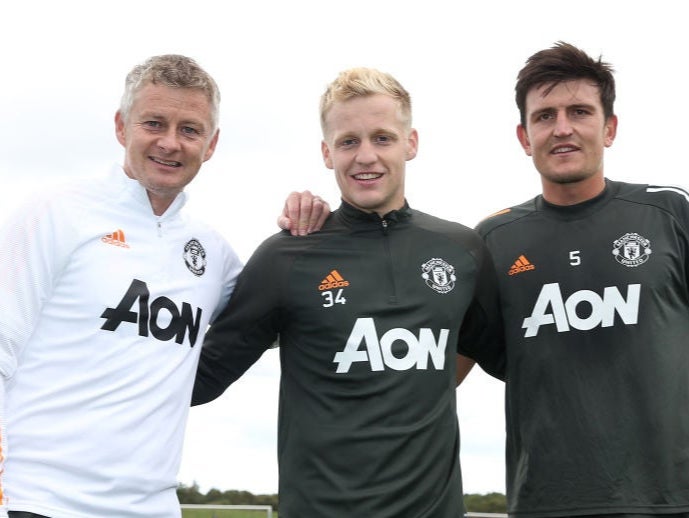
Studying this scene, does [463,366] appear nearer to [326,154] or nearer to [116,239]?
[326,154]

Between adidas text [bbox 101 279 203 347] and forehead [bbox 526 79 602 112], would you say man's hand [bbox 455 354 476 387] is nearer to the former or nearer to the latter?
forehead [bbox 526 79 602 112]

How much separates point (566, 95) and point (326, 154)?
1375 mm

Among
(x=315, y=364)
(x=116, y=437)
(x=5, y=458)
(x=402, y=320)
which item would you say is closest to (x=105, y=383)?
(x=116, y=437)

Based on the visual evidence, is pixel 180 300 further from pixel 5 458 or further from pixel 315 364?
pixel 5 458

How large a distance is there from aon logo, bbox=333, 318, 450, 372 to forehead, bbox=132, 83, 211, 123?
4.31 ft

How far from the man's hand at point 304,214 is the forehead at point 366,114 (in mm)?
422

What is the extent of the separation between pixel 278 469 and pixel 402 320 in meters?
0.98

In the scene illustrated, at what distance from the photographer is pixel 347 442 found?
470 centimetres

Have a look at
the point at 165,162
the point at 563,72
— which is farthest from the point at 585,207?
the point at 165,162

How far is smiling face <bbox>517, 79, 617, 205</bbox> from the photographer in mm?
5402

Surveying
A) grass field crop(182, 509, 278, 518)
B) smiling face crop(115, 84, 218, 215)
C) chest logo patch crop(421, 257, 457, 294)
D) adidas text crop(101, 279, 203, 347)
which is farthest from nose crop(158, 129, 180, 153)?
grass field crop(182, 509, 278, 518)

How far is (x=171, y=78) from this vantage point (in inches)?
189

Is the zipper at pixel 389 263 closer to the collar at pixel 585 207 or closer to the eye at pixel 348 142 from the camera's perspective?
the eye at pixel 348 142

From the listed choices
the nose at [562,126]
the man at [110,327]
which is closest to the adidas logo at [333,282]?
the man at [110,327]
